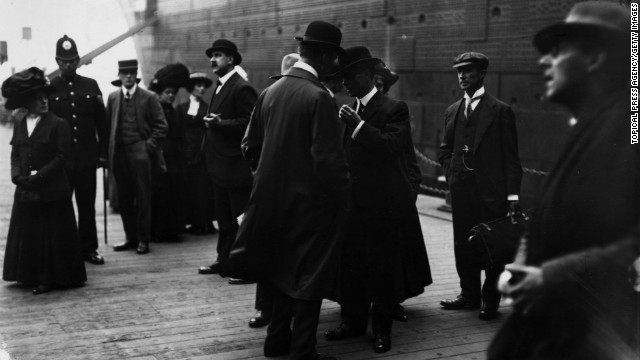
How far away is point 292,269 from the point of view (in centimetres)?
409

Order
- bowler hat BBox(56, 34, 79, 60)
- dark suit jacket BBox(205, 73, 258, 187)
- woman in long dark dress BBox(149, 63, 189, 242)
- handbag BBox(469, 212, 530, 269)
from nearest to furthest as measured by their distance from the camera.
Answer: handbag BBox(469, 212, 530, 269), dark suit jacket BBox(205, 73, 258, 187), bowler hat BBox(56, 34, 79, 60), woman in long dark dress BBox(149, 63, 189, 242)

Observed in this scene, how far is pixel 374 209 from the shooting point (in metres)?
4.65

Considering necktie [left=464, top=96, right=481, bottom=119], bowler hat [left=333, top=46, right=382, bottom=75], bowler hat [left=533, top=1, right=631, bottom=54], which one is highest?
bowler hat [left=533, top=1, right=631, bottom=54]

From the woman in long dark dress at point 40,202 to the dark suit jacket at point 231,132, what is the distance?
1191 millimetres

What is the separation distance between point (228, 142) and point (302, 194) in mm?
2337

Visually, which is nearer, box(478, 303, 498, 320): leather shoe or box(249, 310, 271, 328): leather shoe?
box(249, 310, 271, 328): leather shoe

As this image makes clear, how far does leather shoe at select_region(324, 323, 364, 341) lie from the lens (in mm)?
4699

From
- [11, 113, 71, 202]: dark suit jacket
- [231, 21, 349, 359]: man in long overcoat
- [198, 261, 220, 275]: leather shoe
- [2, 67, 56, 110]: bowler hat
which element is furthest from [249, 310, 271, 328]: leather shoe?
[2, 67, 56, 110]: bowler hat

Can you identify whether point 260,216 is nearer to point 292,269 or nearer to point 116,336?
point 292,269

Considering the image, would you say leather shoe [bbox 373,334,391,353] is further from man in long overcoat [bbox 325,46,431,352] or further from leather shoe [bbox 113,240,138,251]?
leather shoe [bbox 113,240,138,251]

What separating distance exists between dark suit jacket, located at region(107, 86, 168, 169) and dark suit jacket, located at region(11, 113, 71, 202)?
4.45 feet

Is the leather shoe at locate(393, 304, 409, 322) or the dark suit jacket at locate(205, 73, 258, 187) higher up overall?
the dark suit jacket at locate(205, 73, 258, 187)

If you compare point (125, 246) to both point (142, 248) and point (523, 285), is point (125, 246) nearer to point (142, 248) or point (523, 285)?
point (142, 248)

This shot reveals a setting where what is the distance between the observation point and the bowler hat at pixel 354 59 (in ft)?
14.7
